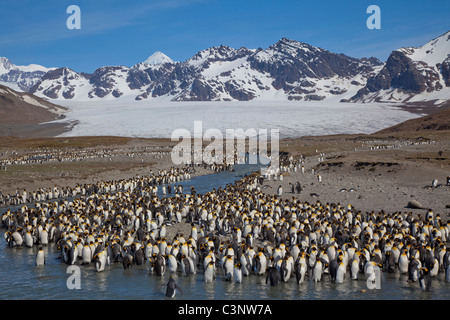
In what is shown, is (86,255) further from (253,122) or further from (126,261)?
(253,122)

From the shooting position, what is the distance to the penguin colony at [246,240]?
44.4ft

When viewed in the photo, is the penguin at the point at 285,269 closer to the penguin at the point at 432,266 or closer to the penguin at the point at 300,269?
the penguin at the point at 300,269

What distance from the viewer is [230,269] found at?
13.6m

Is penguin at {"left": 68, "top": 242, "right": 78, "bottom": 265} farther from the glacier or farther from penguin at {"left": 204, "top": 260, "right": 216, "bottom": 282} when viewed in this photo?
the glacier

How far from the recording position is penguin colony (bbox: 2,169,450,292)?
13.5 meters

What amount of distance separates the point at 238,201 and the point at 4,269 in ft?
39.0

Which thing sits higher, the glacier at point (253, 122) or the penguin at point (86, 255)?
the glacier at point (253, 122)

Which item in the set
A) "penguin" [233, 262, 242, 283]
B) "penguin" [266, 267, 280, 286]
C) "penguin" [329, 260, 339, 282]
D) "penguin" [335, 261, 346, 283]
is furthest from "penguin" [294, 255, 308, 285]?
"penguin" [233, 262, 242, 283]

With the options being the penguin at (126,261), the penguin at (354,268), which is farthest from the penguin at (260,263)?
the penguin at (126,261)

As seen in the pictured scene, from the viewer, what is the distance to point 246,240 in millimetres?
16391

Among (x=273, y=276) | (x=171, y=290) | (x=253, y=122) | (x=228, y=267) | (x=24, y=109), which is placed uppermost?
(x=24, y=109)

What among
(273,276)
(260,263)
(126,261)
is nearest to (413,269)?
(273,276)

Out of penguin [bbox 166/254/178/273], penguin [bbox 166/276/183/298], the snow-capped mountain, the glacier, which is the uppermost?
the snow-capped mountain
